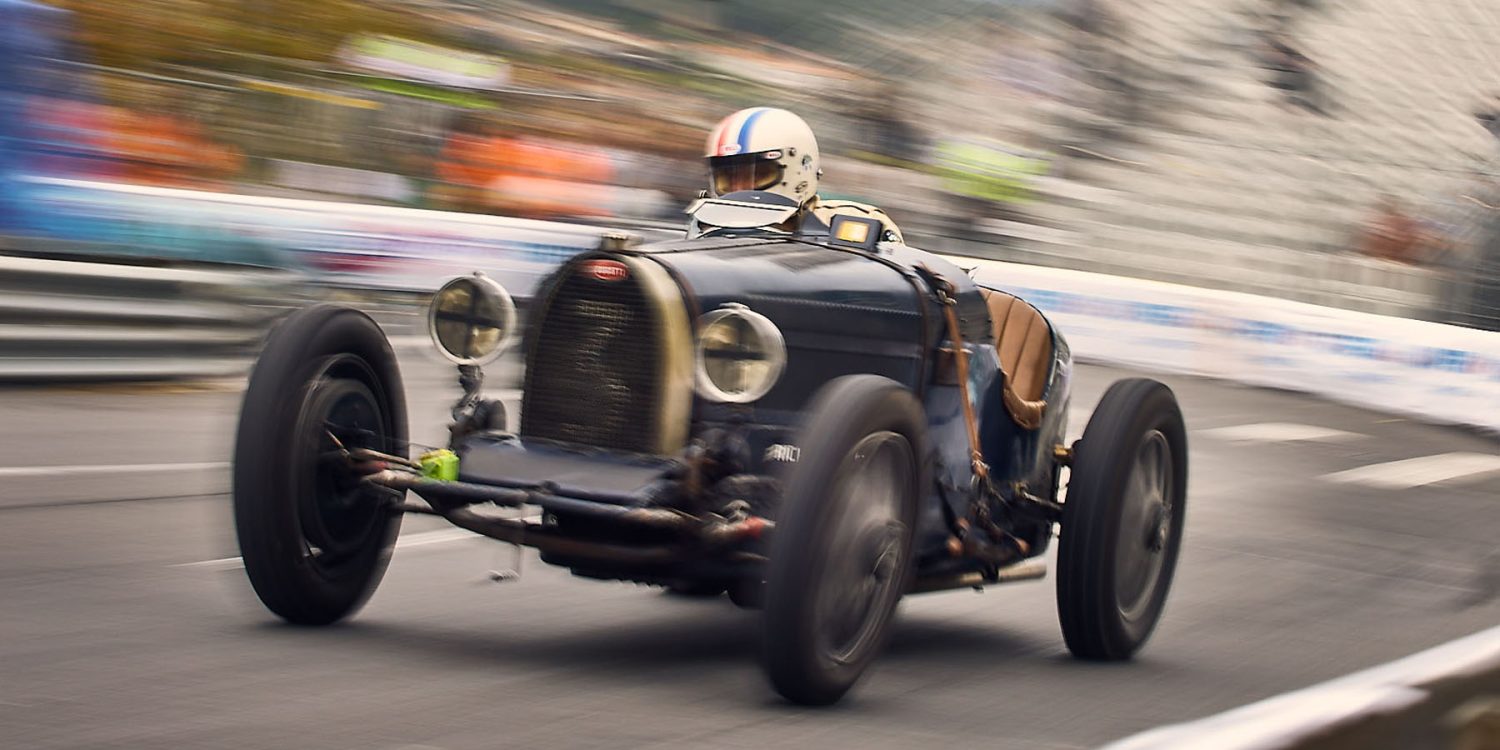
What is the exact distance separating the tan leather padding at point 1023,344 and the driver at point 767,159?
0.51 meters

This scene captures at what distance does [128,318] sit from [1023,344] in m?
7.40

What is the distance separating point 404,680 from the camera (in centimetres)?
511

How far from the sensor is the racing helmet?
686 centimetres

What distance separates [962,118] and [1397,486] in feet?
58.5

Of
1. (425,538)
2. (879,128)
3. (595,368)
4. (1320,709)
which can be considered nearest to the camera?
(1320,709)

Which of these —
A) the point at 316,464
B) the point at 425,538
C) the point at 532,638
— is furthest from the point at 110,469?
the point at 316,464

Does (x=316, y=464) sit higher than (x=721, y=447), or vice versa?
(x=721, y=447)

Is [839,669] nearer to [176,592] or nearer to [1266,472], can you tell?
[176,592]

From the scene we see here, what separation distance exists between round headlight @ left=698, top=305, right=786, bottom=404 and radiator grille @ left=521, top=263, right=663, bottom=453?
8.4 inches

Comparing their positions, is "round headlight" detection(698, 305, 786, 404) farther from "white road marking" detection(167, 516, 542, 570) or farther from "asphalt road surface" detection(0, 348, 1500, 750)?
"white road marking" detection(167, 516, 542, 570)

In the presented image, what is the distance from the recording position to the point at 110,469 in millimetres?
9406

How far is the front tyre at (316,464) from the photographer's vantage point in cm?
531

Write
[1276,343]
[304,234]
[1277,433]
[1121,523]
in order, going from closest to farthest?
[1121,523] < [1277,433] < [304,234] < [1276,343]

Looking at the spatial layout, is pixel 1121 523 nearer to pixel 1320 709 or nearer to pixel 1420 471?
pixel 1320 709
